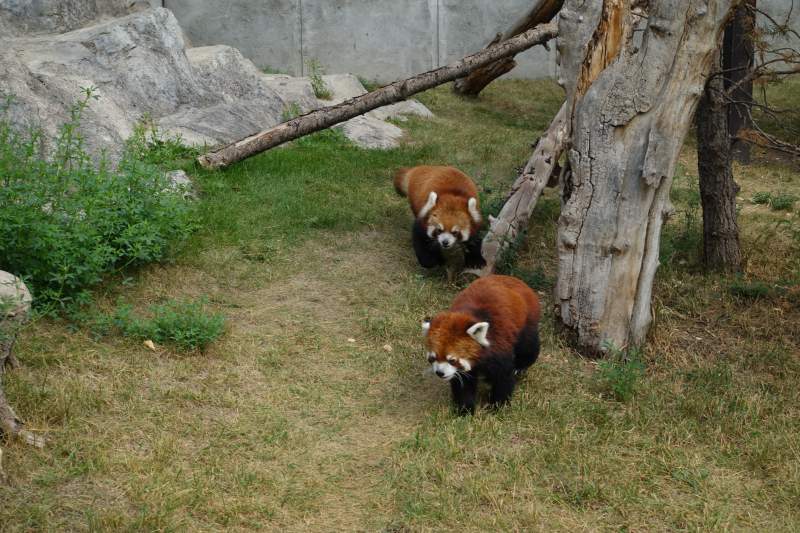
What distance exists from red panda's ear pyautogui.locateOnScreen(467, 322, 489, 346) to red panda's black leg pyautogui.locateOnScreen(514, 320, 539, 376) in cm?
37

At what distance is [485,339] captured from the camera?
174 inches

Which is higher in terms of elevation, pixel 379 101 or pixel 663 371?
pixel 379 101

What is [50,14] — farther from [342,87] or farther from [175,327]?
[175,327]

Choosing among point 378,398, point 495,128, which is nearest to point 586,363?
point 378,398

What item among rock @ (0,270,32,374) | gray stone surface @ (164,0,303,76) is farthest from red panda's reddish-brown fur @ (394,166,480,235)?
gray stone surface @ (164,0,303,76)

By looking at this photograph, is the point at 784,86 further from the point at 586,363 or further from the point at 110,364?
the point at 110,364

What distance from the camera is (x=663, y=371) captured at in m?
5.25

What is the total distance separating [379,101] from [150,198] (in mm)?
2437

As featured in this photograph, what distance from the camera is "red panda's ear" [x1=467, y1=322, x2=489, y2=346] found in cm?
435

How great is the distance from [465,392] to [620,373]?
0.97 meters

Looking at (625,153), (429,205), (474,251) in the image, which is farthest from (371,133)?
(625,153)

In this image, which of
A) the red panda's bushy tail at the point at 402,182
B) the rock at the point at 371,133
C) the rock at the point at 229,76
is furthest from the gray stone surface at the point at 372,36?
the red panda's bushy tail at the point at 402,182

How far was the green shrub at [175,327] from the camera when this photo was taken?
5.17m

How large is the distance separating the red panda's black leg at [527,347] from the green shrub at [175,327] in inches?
73.5
